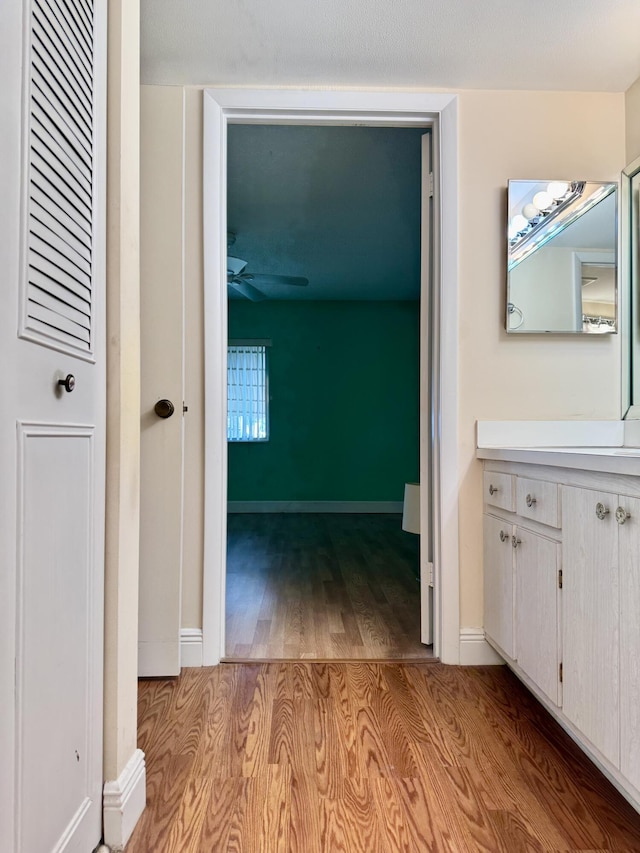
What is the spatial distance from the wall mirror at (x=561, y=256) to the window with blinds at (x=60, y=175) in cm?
162

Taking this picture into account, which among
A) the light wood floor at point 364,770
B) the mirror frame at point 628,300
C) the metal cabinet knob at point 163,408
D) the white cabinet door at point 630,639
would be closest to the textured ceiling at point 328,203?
the mirror frame at point 628,300

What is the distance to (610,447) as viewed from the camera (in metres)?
2.25

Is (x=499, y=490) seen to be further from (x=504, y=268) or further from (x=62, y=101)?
(x=62, y=101)

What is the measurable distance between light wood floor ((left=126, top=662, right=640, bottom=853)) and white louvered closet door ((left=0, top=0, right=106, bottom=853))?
345 mm

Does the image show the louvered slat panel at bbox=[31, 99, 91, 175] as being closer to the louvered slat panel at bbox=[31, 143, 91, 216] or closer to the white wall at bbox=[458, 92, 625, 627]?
the louvered slat panel at bbox=[31, 143, 91, 216]

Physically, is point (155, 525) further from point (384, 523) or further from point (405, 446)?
point (405, 446)

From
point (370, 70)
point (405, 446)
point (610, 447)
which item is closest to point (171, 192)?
point (370, 70)

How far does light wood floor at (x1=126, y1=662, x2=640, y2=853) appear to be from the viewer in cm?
127

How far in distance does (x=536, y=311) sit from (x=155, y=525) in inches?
64.4

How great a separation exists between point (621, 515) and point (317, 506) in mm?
5690

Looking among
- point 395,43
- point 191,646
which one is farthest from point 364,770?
point 395,43

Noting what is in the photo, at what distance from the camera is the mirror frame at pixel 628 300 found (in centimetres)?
221

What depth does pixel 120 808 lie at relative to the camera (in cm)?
124

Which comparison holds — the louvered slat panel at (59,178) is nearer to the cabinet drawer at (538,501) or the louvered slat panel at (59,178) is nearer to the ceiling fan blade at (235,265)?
the cabinet drawer at (538,501)
